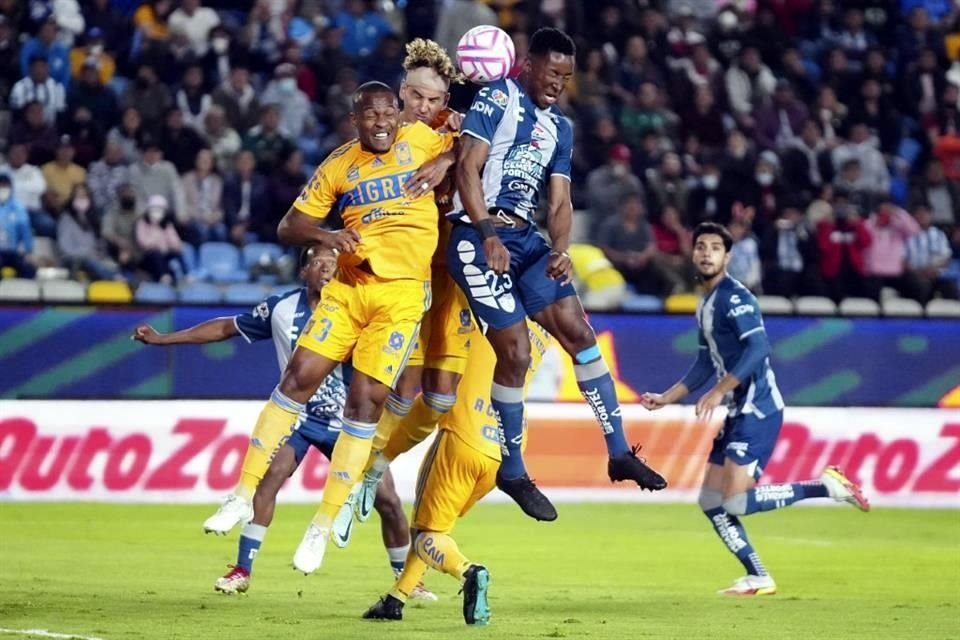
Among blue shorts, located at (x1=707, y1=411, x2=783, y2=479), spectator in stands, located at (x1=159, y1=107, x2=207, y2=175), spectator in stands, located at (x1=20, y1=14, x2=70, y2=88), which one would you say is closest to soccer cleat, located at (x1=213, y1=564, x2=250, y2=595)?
blue shorts, located at (x1=707, y1=411, x2=783, y2=479)

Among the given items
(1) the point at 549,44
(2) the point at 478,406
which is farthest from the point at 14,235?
(1) the point at 549,44

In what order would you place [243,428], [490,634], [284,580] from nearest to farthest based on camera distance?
[490,634]
[284,580]
[243,428]

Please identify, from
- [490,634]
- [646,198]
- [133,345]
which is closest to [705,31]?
[646,198]

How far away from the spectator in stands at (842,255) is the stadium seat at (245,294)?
6753 millimetres

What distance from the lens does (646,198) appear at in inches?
857

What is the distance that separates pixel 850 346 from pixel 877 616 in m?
9.06

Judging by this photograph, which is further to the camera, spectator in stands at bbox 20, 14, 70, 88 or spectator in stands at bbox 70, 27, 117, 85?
spectator in stands at bbox 70, 27, 117, 85

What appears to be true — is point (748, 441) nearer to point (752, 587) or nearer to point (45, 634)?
point (752, 587)

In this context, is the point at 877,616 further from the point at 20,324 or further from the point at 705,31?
the point at 705,31

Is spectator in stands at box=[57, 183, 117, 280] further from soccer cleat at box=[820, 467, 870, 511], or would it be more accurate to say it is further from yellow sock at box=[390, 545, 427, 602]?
yellow sock at box=[390, 545, 427, 602]

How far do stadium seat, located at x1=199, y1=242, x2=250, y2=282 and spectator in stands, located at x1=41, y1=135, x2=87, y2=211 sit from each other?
150 cm

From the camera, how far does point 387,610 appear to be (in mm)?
10242

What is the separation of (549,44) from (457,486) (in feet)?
8.04

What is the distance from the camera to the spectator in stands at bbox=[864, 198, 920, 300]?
21703 millimetres
